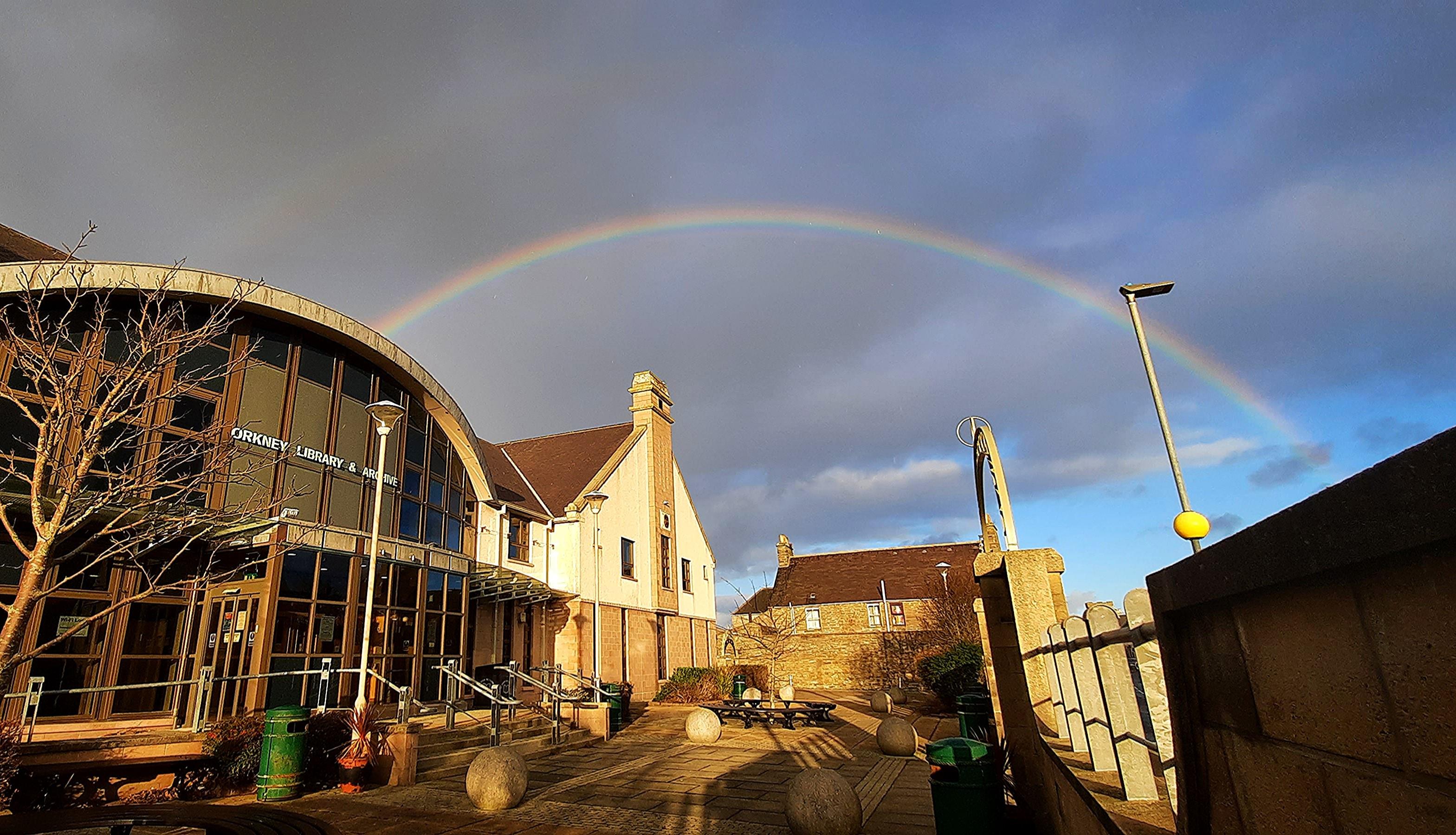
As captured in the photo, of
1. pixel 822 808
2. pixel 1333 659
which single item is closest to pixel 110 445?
pixel 822 808

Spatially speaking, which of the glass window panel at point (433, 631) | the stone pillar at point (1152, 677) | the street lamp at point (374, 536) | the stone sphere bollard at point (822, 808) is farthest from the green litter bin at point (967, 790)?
the glass window panel at point (433, 631)

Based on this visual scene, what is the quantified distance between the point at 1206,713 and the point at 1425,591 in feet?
4.71

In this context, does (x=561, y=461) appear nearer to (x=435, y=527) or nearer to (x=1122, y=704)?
(x=435, y=527)

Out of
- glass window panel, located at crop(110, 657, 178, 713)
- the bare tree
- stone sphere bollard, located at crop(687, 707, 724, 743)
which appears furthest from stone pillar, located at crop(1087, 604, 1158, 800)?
glass window panel, located at crop(110, 657, 178, 713)

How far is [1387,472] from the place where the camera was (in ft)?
Result: 4.12

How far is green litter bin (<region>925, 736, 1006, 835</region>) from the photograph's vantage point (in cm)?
706

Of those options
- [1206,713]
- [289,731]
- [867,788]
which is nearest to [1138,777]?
[1206,713]

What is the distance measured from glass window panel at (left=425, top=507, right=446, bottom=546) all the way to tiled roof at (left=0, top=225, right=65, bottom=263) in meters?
9.68

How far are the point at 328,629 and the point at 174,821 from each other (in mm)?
10546

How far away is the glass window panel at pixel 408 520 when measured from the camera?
61.5 ft

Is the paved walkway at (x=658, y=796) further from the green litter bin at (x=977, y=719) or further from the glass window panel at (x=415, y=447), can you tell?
the glass window panel at (x=415, y=447)

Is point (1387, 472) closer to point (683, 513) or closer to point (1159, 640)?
point (1159, 640)

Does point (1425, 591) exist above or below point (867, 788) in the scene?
above

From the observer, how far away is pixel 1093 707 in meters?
5.52
